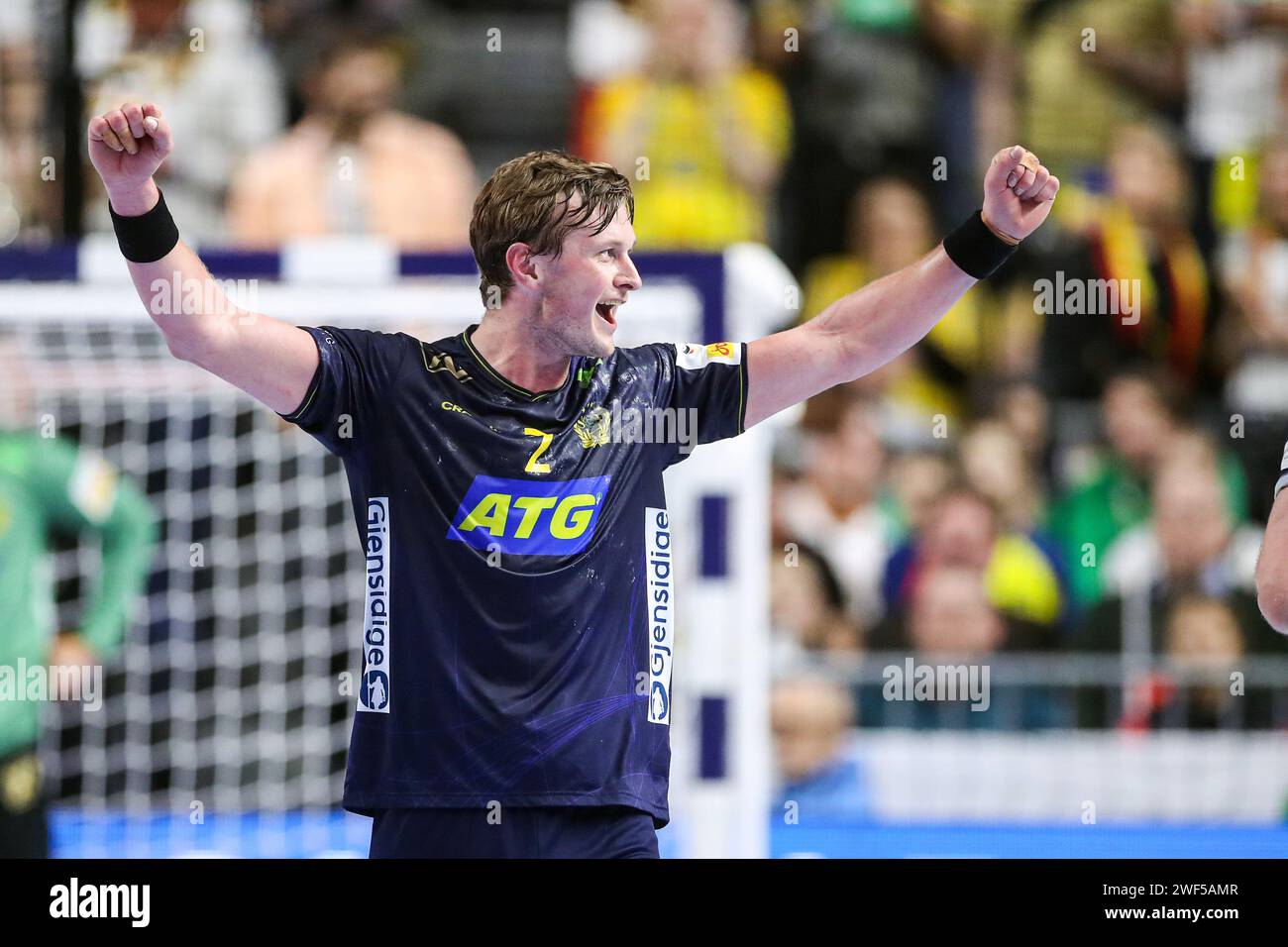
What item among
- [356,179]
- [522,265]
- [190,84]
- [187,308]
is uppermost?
[190,84]

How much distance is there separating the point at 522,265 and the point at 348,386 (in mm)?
403

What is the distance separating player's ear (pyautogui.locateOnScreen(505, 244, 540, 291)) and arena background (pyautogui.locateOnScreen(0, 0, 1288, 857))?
1.95 metres

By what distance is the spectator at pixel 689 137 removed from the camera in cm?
941

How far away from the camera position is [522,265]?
3.51 metres

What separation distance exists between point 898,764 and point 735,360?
14.6 feet

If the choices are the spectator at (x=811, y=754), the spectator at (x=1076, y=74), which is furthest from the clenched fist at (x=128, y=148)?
the spectator at (x=1076, y=74)

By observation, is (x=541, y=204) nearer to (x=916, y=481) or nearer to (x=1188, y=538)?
(x=1188, y=538)

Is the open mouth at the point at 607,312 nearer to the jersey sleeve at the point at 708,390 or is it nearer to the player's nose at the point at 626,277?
the player's nose at the point at 626,277

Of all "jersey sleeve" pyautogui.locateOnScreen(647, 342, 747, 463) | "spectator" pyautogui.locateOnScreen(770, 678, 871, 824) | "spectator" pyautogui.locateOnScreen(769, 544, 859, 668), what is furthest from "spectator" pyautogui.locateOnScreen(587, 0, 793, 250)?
"jersey sleeve" pyautogui.locateOnScreen(647, 342, 747, 463)

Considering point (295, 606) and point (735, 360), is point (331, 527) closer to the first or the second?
point (295, 606)

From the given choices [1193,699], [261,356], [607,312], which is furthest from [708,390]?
[1193,699]

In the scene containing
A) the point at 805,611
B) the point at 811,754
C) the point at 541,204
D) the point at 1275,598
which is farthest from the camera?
the point at 805,611
